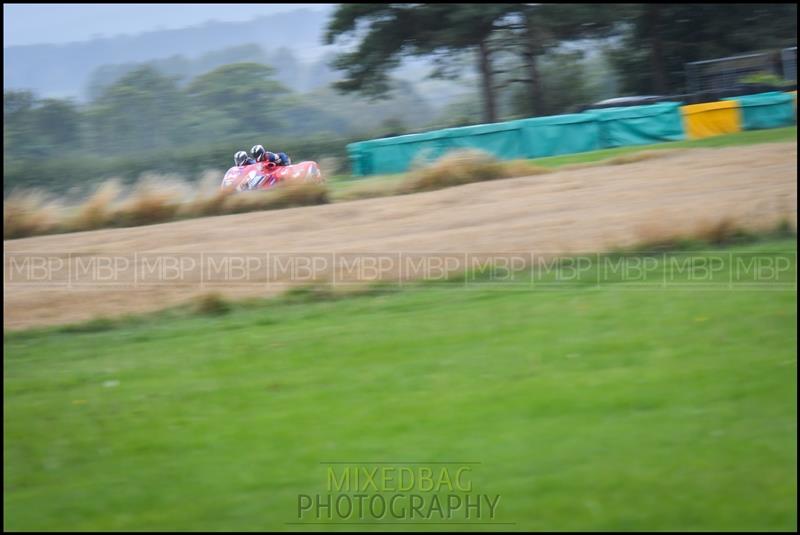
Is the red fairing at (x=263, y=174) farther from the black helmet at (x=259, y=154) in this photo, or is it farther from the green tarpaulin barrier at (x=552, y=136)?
the green tarpaulin barrier at (x=552, y=136)

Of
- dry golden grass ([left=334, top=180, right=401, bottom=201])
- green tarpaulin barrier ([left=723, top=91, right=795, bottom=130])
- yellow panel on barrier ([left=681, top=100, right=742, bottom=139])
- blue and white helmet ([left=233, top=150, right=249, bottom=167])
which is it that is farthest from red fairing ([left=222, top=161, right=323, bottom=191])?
green tarpaulin barrier ([left=723, top=91, right=795, bottom=130])

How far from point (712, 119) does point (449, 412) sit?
21.5 meters

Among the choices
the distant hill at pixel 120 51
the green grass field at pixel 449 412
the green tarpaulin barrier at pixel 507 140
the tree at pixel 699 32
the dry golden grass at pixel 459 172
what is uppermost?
the distant hill at pixel 120 51

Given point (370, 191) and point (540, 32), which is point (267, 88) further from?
point (370, 191)

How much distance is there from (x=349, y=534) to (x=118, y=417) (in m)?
2.73

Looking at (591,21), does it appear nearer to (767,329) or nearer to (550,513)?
(767,329)

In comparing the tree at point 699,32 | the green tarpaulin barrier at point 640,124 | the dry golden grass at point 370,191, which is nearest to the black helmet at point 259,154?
the dry golden grass at point 370,191

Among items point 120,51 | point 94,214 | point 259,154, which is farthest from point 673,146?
point 120,51

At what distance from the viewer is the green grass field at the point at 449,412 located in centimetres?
504

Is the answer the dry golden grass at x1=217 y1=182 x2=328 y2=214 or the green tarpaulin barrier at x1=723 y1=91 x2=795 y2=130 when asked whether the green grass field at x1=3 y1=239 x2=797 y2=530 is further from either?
the green tarpaulin barrier at x1=723 y1=91 x2=795 y2=130

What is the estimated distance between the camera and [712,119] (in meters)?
25.9

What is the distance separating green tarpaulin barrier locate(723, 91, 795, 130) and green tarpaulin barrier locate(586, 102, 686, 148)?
67.4 inches

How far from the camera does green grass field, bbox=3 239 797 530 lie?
16.5ft

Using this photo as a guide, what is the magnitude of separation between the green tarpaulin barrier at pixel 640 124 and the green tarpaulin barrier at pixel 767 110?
171 centimetres
